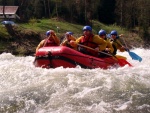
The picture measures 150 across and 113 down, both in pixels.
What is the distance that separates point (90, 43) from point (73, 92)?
13.3 ft

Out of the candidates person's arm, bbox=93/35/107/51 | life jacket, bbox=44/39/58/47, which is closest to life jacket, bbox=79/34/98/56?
person's arm, bbox=93/35/107/51

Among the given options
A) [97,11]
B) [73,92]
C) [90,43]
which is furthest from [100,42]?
[97,11]

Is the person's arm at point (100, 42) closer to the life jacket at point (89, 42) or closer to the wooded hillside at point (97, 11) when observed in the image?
the life jacket at point (89, 42)

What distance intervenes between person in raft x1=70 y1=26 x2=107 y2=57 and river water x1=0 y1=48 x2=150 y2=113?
58.8 inches

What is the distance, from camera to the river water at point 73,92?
241 inches

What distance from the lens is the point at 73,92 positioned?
277 inches

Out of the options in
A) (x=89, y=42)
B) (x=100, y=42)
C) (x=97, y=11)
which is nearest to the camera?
(x=100, y=42)

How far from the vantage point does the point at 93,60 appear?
10.0 m

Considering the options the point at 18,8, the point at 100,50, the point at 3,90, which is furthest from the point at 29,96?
the point at 18,8

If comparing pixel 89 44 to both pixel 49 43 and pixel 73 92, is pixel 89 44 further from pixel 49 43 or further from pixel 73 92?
pixel 73 92

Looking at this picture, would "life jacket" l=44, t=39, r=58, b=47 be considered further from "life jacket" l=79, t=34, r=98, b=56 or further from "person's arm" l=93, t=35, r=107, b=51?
"person's arm" l=93, t=35, r=107, b=51

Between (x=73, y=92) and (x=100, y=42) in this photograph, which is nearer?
(x=73, y=92)

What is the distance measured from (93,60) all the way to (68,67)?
88 centimetres

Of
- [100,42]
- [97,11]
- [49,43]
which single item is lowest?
[97,11]
